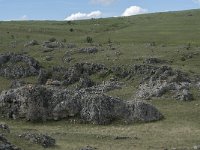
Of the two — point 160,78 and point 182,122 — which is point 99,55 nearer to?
point 160,78

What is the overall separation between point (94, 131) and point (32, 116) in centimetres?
743

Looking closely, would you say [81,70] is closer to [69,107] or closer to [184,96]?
[184,96]

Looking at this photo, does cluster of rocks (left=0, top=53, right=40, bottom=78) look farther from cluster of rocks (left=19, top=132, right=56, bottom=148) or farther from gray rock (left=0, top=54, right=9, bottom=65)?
cluster of rocks (left=19, top=132, right=56, bottom=148)

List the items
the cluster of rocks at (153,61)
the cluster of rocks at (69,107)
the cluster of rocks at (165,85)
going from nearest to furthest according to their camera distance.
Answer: the cluster of rocks at (69,107)
the cluster of rocks at (165,85)
the cluster of rocks at (153,61)

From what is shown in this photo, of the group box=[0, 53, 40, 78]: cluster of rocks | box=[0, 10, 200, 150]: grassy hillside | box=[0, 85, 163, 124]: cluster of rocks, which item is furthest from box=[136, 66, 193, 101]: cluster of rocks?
box=[0, 53, 40, 78]: cluster of rocks

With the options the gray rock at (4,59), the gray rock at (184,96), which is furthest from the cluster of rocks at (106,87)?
the gray rock at (4,59)

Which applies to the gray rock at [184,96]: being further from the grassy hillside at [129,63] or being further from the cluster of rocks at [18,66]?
the cluster of rocks at [18,66]

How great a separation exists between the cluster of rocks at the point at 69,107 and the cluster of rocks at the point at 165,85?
9.25m

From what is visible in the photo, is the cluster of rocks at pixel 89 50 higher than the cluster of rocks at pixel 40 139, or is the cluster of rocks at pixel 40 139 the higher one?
the cluster of rocks at pixel 89 50

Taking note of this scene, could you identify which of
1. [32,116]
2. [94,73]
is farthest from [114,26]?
[32,116]

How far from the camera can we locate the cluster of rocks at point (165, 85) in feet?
183

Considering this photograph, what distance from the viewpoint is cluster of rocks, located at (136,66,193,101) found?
183 ft

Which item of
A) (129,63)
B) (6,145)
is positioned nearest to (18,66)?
(129,63)

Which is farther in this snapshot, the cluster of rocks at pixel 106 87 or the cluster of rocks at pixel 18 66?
the cluster of rocks at pixel 18 66
